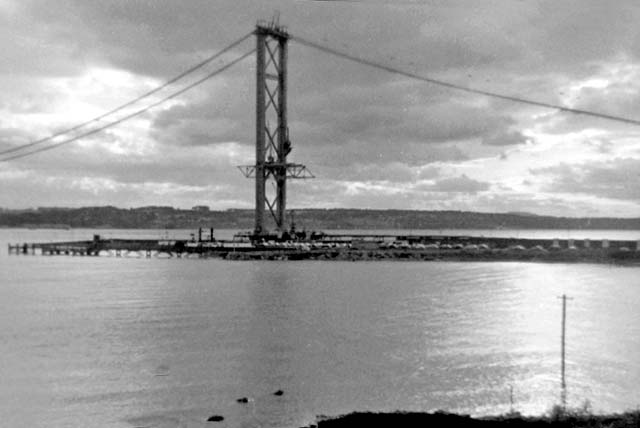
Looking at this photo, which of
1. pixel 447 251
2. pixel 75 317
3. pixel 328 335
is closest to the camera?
pixel 328 335

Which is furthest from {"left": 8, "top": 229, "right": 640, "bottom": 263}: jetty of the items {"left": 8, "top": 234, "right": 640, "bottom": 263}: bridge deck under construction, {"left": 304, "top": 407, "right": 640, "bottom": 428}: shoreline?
{"left": 304, "top": 407, "right": 640, "bottom": 428}: shoreline

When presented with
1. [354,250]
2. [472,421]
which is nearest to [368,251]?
[354,250]

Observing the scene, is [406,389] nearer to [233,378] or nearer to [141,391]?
[233,378]

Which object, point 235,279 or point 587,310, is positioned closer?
point 587,310

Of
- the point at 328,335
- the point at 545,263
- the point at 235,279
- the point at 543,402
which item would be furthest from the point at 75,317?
the point at 545,263

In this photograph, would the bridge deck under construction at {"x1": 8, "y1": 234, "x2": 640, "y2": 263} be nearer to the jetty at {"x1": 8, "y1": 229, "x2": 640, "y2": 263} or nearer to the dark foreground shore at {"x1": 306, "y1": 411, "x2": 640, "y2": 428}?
the jetty at {"x1": 8, "y1": 229, "x2": 640, "y2": 263}

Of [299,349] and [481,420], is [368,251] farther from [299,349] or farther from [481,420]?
[481,420]

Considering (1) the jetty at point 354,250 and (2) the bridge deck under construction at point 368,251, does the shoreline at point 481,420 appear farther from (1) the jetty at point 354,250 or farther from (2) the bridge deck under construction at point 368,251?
(2) the bridge deck under construction at point 368,251
